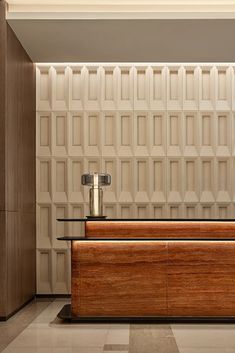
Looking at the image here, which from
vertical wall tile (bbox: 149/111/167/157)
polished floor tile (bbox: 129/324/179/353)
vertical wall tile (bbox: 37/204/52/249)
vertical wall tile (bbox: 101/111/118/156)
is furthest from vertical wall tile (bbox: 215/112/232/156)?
polished floor tile (bbox: 129/324/179/353)

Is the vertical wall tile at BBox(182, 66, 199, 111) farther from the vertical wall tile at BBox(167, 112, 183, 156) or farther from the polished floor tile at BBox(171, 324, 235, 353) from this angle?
the polished floor tile at BBox(171, 324, 235, 353)

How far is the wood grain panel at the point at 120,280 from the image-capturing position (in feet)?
21.1

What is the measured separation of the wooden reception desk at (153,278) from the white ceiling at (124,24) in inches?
94.0

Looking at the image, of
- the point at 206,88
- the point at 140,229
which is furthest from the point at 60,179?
the point at 140,229

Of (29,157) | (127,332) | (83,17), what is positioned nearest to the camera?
(127,332)

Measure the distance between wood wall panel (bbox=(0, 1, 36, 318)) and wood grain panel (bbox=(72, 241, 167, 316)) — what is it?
96cm

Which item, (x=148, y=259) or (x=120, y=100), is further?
(x=120, y=100)

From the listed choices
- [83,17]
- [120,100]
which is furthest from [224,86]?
[83,17]

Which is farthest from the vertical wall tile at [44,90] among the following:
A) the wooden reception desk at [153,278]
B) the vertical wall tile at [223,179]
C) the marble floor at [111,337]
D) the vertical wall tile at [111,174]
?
the marble floor at [111,337]

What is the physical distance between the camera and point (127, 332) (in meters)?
5.98

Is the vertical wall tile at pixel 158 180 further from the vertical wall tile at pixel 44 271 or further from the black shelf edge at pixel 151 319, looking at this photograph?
the black shelf edge at pixel 151 319

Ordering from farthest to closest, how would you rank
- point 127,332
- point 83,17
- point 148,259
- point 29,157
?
1. point 29,157
2. point 83,17
3. point 148,259
4. point 127,332

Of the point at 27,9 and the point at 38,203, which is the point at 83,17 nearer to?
the point at 27,9

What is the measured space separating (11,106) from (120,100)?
7.03 feet
